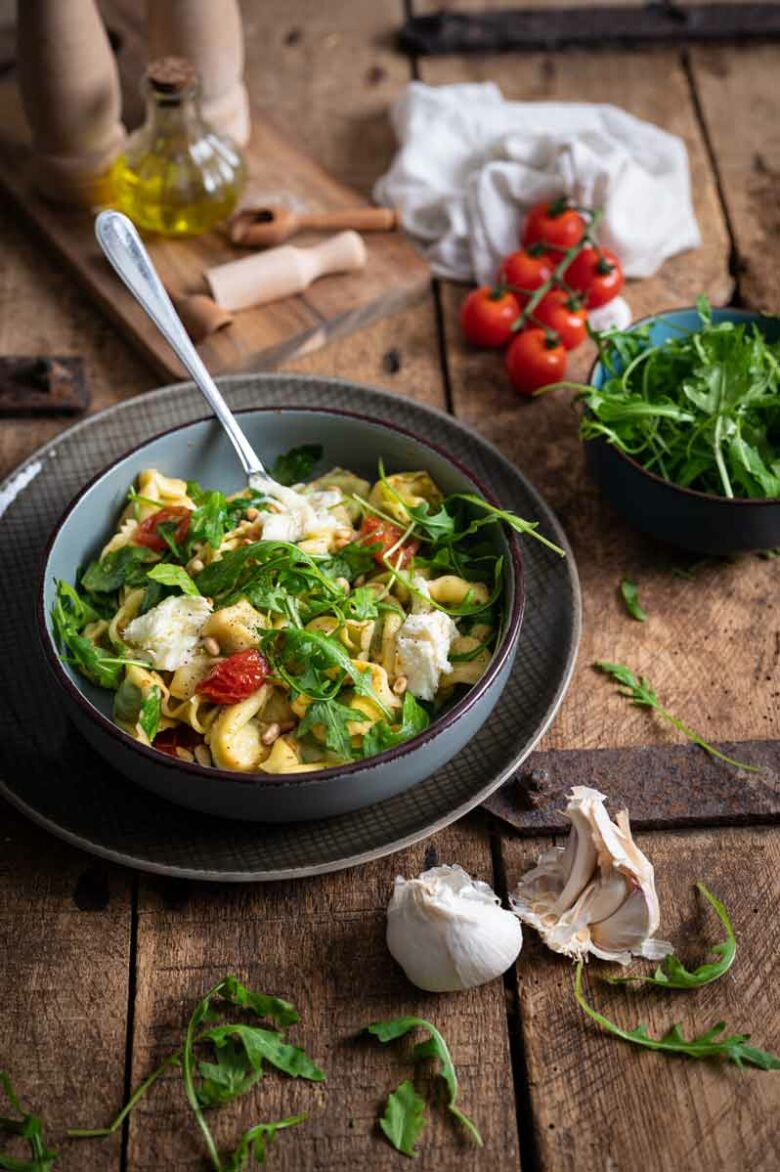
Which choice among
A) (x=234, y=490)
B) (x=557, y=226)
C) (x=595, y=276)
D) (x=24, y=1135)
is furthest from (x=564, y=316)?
(x=24, y=1135)

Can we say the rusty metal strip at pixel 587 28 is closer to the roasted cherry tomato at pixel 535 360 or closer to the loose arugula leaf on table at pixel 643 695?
the roasted cherry tomato at pixel 535 360

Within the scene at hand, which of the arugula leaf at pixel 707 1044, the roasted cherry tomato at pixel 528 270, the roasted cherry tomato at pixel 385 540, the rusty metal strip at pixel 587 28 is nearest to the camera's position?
the arugula leaf at pixel 707 1044

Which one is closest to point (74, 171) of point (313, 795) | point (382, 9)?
point (382, 9)

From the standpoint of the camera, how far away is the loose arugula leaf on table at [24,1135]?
6.23 feet

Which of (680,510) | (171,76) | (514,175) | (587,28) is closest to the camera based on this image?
(680,510)

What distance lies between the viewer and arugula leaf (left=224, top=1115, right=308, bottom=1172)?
6.25ft

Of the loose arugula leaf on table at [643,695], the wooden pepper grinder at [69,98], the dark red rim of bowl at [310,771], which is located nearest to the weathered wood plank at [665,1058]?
the loose arugula leaf on table at [643,695]

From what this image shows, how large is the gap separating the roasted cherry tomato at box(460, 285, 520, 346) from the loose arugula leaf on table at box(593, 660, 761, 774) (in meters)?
1.01

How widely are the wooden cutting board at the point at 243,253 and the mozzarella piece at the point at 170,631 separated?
0.96m

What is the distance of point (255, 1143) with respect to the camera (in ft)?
6.35

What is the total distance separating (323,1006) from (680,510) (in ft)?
4.04

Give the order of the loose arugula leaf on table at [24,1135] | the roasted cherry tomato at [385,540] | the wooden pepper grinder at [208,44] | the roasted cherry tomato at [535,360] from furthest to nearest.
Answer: the wooden pepper grinder at [208,44] < the roasted cherry tomato at [535,360] < the roasted cherry tomato at [385,540] < the loose arugula leaf on table at [24,1135]

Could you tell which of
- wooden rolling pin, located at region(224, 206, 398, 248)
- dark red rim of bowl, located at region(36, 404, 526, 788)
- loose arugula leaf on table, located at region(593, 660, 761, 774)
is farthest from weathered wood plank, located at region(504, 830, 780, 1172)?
wooden rolling pin, located at region(224, 206, 398, 248)

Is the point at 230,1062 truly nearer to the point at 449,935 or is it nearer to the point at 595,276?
the point at 449,935
